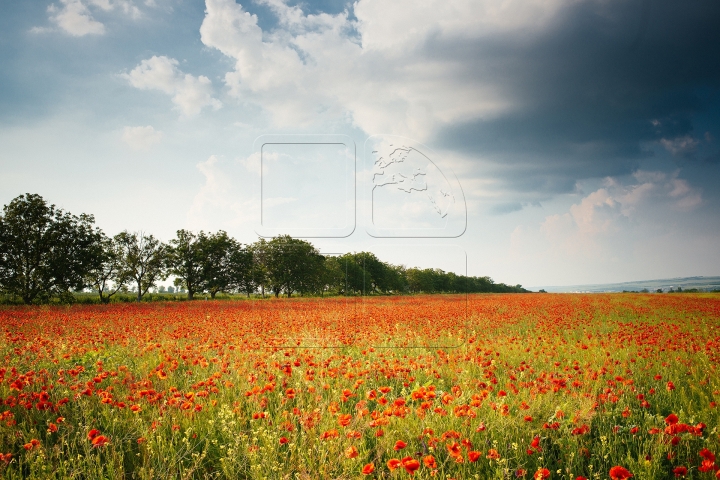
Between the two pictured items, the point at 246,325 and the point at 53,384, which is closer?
the point at 53,384

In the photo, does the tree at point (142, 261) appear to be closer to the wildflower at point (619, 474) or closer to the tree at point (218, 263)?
the tree at point (218, 263)

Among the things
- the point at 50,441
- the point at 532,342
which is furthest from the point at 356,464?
the point at 532,342

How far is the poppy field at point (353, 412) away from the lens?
9.80 ft

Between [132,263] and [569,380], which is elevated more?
[132,263]

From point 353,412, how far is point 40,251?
97.6 ft

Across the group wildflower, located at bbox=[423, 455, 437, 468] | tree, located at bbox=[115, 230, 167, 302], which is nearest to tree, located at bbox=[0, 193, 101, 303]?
tree, located at bbox=[115, 230, 167, 302]

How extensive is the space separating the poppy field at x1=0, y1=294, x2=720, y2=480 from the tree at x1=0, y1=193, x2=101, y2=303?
2257 cm

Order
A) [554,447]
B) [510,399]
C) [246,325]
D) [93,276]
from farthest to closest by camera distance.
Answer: [93,276] < [246,325] < [510,399] < [554,447]

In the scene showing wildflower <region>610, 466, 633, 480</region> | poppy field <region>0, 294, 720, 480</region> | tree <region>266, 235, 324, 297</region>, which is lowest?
poppy field <region>0, 294, 720, 480</region>

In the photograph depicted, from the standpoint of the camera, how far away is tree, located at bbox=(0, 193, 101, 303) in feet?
78.2

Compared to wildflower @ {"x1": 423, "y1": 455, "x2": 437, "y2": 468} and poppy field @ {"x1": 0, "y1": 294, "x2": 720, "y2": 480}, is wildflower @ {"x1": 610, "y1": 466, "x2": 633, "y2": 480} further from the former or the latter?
wildflower @ {"x1": 423, "y1": 455, "x2": 437, "y2": 468}

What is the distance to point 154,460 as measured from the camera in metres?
3.18

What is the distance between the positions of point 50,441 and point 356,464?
2.96 metres

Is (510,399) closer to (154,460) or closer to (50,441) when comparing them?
(154,460)
